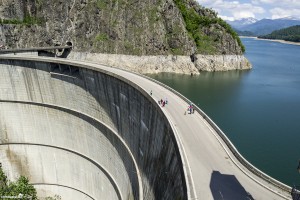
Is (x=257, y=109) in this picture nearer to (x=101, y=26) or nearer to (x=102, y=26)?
(x=102, y=26)

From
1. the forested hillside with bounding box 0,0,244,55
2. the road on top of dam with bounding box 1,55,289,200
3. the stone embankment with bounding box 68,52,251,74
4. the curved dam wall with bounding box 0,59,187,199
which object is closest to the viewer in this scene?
the road on top of dam with bounding box 1,55,289,200

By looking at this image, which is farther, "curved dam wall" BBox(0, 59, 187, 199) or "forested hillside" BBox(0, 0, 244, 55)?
"forested hillside" BBox(0, 0, 244, 55)

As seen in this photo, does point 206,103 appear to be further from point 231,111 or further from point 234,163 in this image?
point 234,163

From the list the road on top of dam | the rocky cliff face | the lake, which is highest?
the rocky cliff face

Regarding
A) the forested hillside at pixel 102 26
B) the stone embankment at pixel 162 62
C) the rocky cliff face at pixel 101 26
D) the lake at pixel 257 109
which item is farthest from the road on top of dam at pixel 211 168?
the forested hillside at pixel 102 26

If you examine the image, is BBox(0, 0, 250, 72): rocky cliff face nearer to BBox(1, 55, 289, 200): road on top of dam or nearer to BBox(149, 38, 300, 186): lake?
BBox(149, 38, 300, 186): lake

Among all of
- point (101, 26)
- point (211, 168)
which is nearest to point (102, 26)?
point (101, 26)

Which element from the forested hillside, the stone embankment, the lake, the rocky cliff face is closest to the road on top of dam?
the lake
